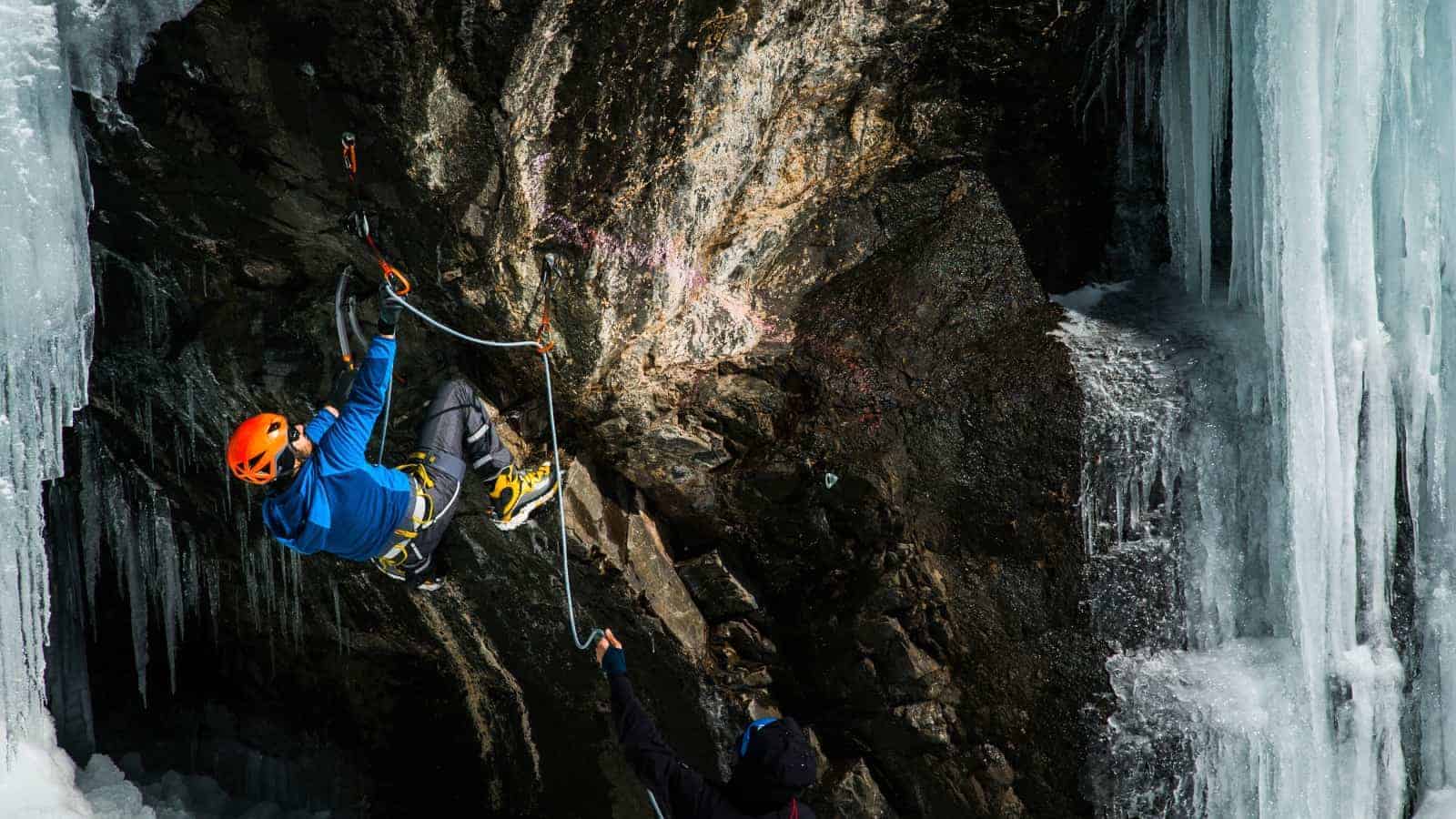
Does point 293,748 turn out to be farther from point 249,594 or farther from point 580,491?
point 580,491

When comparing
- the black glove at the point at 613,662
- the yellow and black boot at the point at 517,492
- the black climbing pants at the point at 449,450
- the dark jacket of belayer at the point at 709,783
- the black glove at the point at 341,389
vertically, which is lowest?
the dark jacket of belayer at the point at 709,783

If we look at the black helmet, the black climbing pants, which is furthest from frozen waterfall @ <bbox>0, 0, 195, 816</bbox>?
the black helmet

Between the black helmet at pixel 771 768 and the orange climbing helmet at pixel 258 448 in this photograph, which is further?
the orange climbing helmet at pixel 258 448

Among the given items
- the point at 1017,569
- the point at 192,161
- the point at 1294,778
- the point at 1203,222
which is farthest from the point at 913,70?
the point at 1294,778

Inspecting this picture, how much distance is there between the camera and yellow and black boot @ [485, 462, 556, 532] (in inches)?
245

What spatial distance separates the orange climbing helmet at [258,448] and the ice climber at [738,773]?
178 centimetres

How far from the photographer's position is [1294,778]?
21.4 ft

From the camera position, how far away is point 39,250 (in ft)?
19.0

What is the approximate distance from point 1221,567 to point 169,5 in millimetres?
5950

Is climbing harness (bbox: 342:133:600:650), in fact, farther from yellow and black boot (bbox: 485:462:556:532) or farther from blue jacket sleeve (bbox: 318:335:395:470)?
blue jacket sleeve (bbox: 318:335:395:470)

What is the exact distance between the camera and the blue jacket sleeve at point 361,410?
5246 mm

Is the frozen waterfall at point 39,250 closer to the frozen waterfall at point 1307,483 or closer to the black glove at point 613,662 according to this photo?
the black glove at point 613,662

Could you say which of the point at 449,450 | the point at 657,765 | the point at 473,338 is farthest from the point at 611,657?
the point at 473,338

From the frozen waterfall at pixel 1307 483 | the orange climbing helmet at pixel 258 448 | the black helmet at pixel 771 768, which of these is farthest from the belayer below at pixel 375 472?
the frozen waterfall at pixel 1307 483
